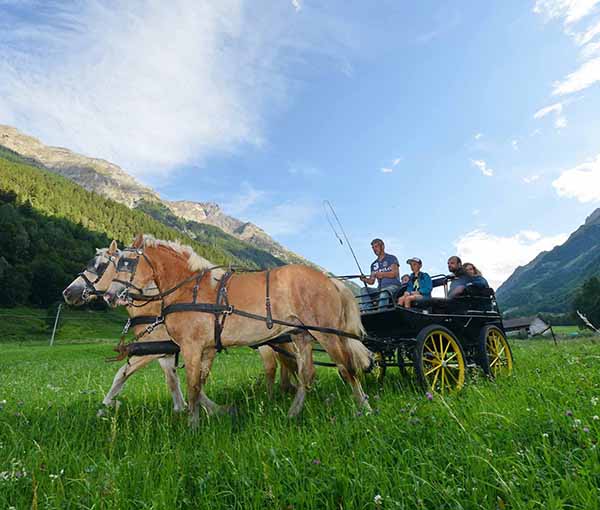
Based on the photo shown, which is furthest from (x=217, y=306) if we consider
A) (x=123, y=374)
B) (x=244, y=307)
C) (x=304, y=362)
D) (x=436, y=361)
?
(x=436, y=361)

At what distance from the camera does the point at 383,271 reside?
8.16 metres

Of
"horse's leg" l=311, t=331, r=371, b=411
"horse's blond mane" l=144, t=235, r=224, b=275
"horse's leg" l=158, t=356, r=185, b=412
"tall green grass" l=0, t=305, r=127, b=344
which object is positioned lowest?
"tall green grass" l=0, t=305, r=127, b=344

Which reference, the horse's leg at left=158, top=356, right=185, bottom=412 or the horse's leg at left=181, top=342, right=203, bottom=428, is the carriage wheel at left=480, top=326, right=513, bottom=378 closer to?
the horse's leg at left=181, top=342, right=203, bottom=428

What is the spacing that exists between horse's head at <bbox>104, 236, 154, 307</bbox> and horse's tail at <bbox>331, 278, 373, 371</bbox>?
309cm

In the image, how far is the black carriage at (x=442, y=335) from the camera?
6172mm

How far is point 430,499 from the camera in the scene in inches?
88.6

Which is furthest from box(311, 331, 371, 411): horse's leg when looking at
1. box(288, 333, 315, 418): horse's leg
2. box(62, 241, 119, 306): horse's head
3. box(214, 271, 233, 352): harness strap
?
box(62, 241, 119, 306): horse's head

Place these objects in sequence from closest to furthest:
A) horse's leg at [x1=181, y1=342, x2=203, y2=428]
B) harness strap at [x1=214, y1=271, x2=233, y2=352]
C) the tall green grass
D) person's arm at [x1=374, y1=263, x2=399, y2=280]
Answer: horse's leg at [x1=181, y1=342, x2=203, y2=428] → harness strap at [x1=214, y1=271, x2=233, y2=352] → person's arm at [x1=374, y1=263, x2=399, y2=280] → the tall green grass

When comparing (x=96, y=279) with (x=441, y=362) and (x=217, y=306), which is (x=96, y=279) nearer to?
(x=217, y=306)

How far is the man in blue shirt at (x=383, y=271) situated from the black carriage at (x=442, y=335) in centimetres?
41

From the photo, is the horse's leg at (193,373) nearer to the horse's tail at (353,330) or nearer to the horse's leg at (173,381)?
the horse's leg at (173,381)

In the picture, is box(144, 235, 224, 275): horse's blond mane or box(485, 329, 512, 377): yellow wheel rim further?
box(485, 329, 512, 377): yellow wheel rim

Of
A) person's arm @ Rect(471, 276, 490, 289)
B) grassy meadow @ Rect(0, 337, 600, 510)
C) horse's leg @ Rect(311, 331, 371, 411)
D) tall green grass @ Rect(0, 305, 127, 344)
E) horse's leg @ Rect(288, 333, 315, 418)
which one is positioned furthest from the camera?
tall green grass @ Rect(0, 305, 127, 344)

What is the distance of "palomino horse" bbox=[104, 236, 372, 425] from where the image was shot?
211 inches
